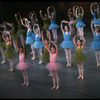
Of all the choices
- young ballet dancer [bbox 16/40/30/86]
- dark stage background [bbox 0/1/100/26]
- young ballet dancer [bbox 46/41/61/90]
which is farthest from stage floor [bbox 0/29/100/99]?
dark stage background [bbox 0/1/100/26]

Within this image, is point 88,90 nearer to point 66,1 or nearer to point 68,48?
point 68,48

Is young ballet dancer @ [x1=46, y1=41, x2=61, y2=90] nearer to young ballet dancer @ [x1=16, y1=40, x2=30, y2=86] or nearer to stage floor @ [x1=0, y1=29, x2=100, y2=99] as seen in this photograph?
stage floor @ [x1=0, y1=29, x2=100, y2=99]

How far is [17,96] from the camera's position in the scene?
18.2ft

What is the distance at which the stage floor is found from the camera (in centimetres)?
554

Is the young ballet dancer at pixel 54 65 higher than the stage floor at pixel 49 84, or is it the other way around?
the young ballet dancer at pixel 54 65

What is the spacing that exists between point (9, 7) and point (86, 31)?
539 centimetres

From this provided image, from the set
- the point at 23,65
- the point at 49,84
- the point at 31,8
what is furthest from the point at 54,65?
the point at 31,8

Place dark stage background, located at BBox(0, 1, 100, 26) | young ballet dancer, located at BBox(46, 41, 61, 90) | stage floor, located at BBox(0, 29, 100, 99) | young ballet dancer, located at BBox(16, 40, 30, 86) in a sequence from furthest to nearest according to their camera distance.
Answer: dark stage background, located at BBox(0, 1, 100, 26) < young ballet dancer, located at BBox(16, 40, 30, 86) < young ballet dancer, located at BBox(46, 41, 61, 90) < stage floor, located at BBox(0, 29, 100, 99)

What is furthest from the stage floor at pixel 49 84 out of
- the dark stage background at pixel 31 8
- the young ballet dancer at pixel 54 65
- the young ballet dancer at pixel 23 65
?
the dark stage background at pixel 31 8

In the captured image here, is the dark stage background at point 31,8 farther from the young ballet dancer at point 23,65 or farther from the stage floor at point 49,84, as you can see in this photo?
→ the young ballet dancer at point 23,65

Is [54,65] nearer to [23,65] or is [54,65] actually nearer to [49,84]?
[49,84]

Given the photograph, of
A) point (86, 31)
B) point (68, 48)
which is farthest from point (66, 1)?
point (68, 48)

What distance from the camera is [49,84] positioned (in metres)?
6.30

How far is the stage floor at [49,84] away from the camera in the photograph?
5539 mm
